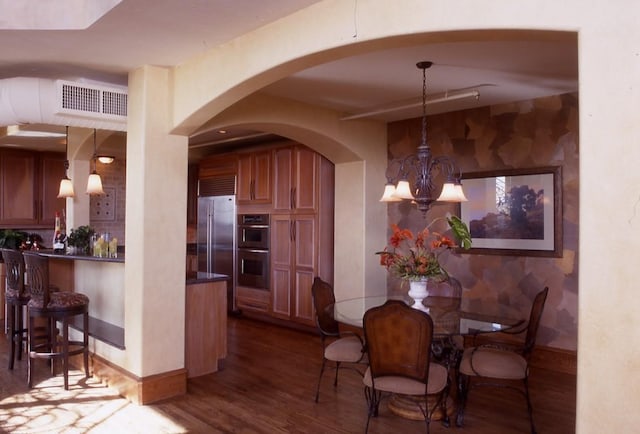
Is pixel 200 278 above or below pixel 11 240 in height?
below

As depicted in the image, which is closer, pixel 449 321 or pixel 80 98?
pixel 449 321

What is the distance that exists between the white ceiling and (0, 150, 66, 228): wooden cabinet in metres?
4.00

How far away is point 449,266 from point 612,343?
3552 millimetres

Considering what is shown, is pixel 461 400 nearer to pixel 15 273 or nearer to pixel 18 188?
pixel 15 273

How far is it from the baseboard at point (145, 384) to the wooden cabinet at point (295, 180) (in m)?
2.70

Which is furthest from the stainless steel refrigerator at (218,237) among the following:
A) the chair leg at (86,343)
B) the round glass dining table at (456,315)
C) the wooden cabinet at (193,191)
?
the round glass dining table at (456,315)

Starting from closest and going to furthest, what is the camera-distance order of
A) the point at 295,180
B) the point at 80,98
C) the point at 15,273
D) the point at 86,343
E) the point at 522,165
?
the point at 80,98
the point at 86,343
the point at 15,273
the point at 522,165
the point at 295,180

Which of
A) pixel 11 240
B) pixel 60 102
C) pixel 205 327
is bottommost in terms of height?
pixel 205 327

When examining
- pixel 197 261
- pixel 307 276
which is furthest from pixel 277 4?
pixel 197 261

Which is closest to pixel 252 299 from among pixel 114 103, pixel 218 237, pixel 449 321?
pixel 218 237

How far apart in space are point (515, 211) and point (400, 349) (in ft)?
8.29

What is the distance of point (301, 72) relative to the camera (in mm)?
3939

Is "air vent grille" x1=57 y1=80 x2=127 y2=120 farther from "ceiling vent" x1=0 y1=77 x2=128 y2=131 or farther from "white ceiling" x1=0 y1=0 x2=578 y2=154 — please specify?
"white ceiling" x1=0 y1=0 x2=578 y2=154

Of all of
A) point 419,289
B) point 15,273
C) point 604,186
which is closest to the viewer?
point 604,186
